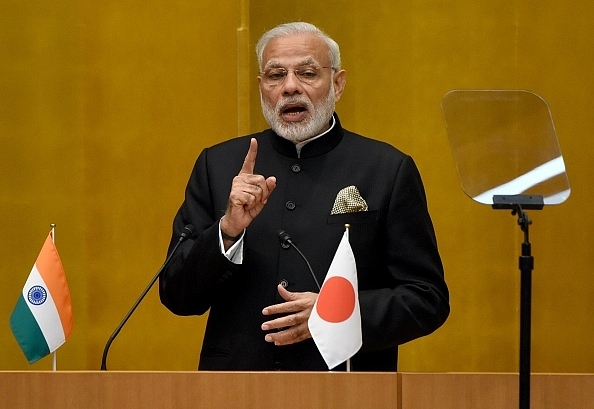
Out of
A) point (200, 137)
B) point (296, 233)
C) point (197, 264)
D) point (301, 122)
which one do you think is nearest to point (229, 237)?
point (197, 264)

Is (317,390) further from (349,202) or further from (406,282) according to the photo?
(349,202)

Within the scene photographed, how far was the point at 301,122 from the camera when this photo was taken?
3.45 m

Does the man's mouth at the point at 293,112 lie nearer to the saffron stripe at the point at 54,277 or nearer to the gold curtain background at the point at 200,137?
the saffron stripe at the point at 54,277

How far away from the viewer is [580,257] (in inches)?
194

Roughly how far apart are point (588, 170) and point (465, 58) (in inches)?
27.5

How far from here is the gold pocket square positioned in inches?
130

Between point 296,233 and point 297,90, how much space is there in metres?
0.44

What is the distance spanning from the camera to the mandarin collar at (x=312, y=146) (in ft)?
11.5

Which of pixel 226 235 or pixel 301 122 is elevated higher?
pixel 301 122

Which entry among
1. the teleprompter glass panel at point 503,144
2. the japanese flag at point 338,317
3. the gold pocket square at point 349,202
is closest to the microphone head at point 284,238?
the japanese flag at point 338,317

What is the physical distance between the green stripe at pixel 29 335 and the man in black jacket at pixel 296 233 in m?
0.35

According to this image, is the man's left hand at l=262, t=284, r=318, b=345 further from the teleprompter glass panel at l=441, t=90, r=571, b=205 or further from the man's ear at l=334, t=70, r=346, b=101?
the man's ear at l=334, t=70, r=346, b=101

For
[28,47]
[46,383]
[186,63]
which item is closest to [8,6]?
[28,47]

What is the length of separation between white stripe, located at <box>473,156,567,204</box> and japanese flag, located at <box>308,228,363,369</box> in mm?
365
